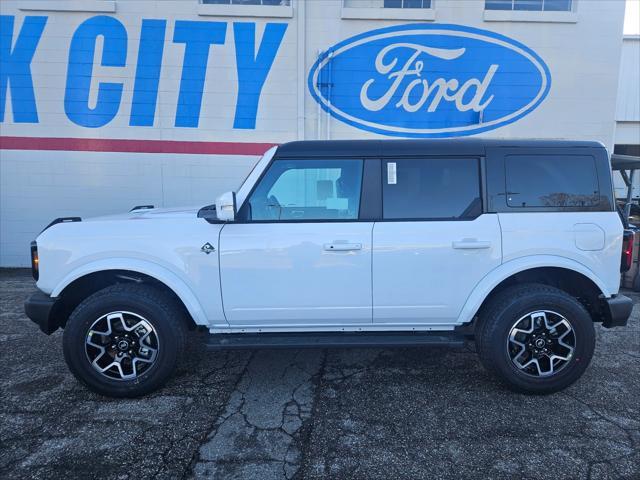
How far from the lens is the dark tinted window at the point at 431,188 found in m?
3.39

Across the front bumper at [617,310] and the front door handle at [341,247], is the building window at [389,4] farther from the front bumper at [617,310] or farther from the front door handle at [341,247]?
the front bumper at [617,310]

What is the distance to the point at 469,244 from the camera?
10.8ft

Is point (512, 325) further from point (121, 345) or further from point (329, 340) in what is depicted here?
point (121, 345)

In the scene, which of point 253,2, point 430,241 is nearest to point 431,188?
point 430,241

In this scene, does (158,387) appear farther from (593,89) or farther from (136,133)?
(593,89)

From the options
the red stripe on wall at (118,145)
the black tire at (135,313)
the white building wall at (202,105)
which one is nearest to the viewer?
the black tire at (135,313)

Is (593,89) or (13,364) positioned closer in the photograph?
(13,364)

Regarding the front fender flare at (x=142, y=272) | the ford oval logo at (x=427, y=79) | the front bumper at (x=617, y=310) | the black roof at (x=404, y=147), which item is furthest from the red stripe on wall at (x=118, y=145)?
the front bumper at (x=617, y=310)

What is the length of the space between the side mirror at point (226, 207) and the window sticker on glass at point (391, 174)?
3.94ft

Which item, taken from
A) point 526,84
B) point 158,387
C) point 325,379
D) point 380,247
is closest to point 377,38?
point 526,84

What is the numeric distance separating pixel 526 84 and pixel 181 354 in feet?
23.1

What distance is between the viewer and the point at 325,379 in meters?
3.67

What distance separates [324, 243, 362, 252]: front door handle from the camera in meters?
3.27

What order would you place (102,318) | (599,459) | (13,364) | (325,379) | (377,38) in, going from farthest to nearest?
(377,38), (13,364), (325,379), (102,318), (599,459)
